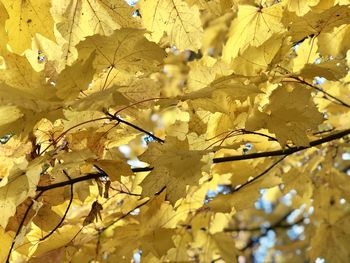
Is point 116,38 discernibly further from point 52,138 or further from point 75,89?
point 52,138

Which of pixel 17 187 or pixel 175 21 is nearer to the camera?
pixel 17 187

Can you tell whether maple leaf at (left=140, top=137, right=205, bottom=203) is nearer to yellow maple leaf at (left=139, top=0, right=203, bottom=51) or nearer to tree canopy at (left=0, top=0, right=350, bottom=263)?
tree canopy at (left=0, top=0, right=350, bottom=263)

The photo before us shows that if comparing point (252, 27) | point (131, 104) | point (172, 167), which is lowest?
point (172, 167)

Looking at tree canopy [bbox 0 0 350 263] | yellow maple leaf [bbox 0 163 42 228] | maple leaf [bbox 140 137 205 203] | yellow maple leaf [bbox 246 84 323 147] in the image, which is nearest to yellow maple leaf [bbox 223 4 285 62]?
tree canopy [bbox 0 0 350 263]

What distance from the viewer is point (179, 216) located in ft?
3.99

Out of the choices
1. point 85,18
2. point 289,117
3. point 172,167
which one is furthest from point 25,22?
point 289,117

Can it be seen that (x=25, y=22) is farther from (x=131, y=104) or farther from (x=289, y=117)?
(x=289, y=117)

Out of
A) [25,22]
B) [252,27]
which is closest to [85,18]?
[25,22]

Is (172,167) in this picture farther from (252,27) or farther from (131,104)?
(252,27)

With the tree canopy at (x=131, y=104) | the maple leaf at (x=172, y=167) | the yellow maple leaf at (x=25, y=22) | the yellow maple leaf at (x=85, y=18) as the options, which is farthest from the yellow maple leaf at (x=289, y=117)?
the yellow maple leaf at (x=25, y=22)

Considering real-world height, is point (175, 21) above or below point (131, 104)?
above

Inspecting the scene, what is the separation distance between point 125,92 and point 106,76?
0.05 m

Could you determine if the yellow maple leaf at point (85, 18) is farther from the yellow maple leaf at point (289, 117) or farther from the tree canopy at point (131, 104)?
the yellow maple leaf at point (289, 117)

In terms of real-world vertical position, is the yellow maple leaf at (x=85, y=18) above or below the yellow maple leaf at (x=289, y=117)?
above
